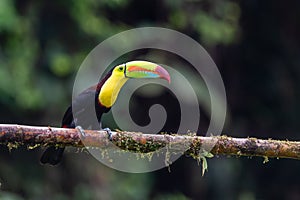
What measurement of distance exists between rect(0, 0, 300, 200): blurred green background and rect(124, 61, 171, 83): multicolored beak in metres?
1.83

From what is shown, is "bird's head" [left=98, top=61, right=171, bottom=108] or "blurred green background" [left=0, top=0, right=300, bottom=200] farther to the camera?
"blurred green background" [left=0, top=0, right=300, bottom=200]

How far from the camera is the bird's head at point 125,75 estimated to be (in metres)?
4.11

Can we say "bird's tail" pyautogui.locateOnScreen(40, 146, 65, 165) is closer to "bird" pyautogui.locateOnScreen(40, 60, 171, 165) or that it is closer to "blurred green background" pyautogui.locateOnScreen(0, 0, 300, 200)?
"bird" pyautogui.locateOnScreen(40, 60, 171, 165)

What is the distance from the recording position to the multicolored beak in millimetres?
4102

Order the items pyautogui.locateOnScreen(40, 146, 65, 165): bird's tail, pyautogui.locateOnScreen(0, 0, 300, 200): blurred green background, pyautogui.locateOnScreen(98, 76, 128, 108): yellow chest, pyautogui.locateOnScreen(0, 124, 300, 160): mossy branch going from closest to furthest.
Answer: pyautogui.locateOnScreen(0, 124, 300, 160): mossy branch, pyautogui.locateOnScreen(40, 146, 65, 165): bird's tail, pyautogui.locateOnScreen(98, 76, 128, 108): yellow chest, pyautogui.locateOnScreen(0, 0, 300, 200): blurred green background

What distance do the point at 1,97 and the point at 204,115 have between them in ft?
8.41

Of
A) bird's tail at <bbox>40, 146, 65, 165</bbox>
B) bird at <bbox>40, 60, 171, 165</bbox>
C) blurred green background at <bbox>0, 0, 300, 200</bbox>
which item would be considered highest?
blurred green background at <bbox>0, 0, 300, 200</bbox>

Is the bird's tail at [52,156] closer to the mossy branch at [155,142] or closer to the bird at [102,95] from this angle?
the bird at [102,95]

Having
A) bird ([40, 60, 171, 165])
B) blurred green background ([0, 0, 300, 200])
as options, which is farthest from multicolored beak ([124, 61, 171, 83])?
blurred green background ([0, 0, 300, 200])

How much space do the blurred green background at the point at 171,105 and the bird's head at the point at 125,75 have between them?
5.57 feet

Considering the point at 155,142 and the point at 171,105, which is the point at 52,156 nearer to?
the point at 155,142

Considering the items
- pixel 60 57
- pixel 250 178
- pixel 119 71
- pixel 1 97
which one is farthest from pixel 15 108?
pixel 250 178

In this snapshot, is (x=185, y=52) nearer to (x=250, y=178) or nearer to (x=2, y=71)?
(x=250, y=178)

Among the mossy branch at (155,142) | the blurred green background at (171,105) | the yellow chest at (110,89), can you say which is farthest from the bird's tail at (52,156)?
the blurred green background at (171,105)
